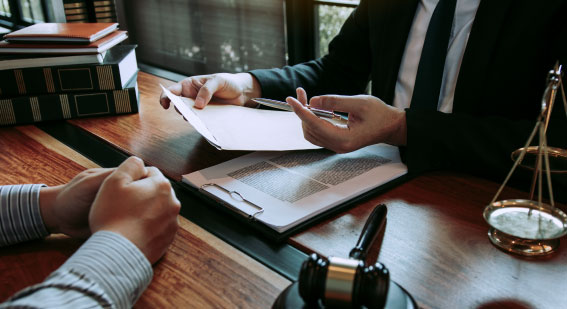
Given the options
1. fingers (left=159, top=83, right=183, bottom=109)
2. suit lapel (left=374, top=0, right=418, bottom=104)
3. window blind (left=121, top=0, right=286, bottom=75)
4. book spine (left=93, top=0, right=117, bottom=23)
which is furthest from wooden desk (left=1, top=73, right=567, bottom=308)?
window blind (left=121, top=0, right=286, bottom=75)

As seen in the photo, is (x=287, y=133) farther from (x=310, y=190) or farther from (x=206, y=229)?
(x=206, y=229)

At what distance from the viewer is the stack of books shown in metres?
1.41

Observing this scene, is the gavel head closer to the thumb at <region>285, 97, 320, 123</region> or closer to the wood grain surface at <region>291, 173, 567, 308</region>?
the wood grain surface at <region>291, 173, 567, 308</region>

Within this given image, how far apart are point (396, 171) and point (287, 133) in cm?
28

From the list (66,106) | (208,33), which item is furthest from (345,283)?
(208,33)

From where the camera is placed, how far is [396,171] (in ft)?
3.26

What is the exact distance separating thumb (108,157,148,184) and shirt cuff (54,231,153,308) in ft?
0.30

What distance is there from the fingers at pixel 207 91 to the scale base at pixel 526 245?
2.49 ft

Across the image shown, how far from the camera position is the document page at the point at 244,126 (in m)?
1.06

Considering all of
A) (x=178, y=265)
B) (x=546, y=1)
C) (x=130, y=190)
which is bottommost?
(x=178, y=265)

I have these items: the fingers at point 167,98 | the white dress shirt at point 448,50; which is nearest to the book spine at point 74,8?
the fingers at point 167,98

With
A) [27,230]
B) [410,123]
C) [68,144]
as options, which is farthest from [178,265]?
[68,144]

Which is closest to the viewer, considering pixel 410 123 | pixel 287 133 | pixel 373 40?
pixel 410 123

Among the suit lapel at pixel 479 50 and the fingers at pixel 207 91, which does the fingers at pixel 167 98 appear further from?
the suit lapel at pixel 479 50
